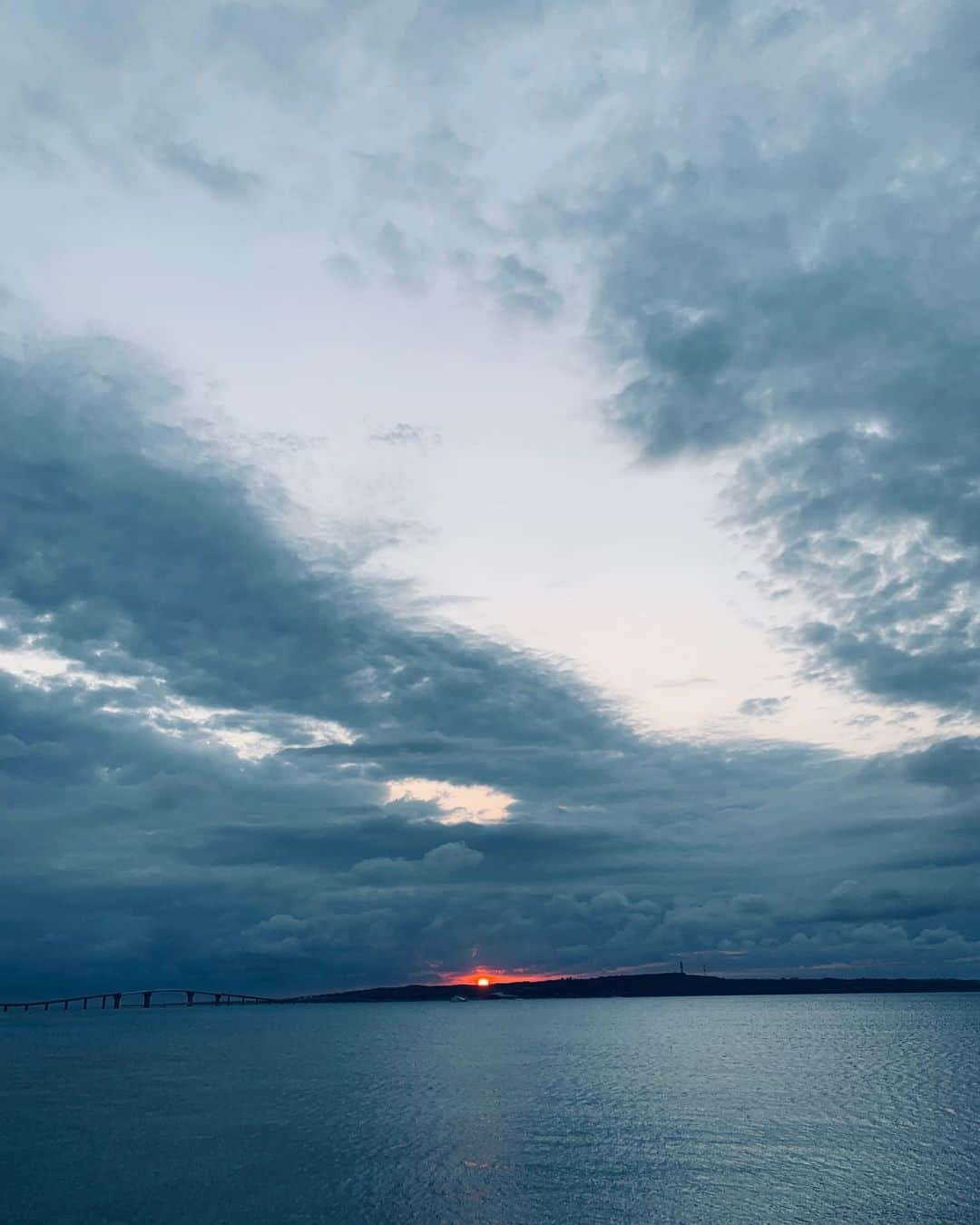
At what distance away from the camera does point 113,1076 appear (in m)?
130

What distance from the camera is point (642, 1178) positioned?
58719 mm

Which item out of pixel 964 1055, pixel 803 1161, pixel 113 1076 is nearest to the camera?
pixel 803 1161

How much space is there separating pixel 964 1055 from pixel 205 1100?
397 ft

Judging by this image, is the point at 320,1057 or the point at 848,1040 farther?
the point at 848,1040

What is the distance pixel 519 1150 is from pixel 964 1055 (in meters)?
118

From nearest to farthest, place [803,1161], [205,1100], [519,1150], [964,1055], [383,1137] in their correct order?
[803,1161] → [519,1150] → [383,1137] → [205,1100] → [964,1055]

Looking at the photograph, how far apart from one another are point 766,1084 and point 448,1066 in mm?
49267

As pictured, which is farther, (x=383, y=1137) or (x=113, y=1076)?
(x=113, y=1076)

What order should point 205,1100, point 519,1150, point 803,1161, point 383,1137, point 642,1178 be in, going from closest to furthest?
1. point 642,1178
2. point 803,1161
3. point 519,1150
4. point 383,1137
5. point 205,1100

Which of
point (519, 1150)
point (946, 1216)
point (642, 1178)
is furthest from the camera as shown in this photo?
point (519, 1150)

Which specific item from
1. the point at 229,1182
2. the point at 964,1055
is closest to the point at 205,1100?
the point at 229,1182

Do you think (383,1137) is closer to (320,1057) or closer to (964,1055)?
(320,1057)

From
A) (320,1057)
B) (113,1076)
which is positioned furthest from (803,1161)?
(320,1057)

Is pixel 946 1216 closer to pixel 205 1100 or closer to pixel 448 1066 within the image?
pixel 205 1100
